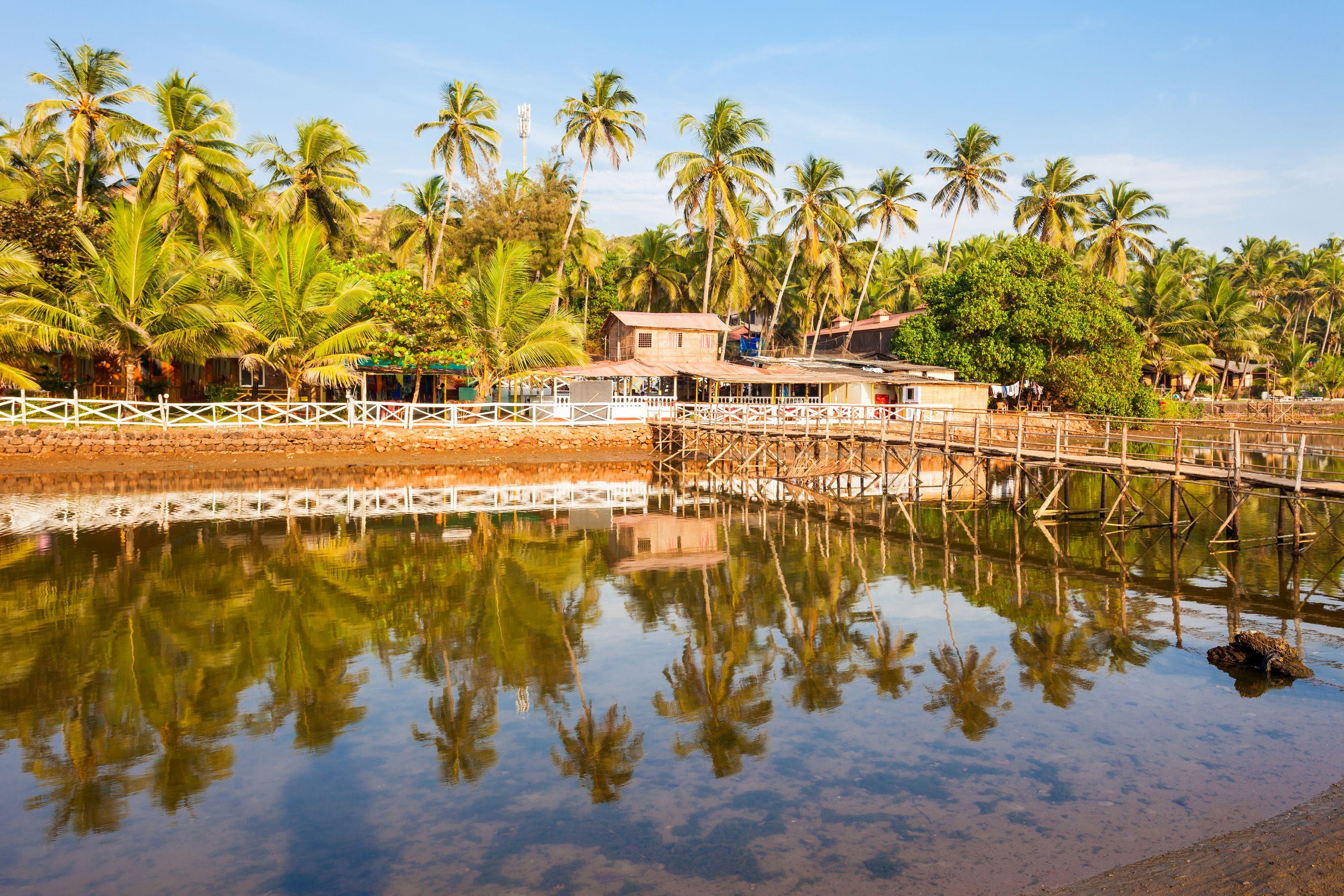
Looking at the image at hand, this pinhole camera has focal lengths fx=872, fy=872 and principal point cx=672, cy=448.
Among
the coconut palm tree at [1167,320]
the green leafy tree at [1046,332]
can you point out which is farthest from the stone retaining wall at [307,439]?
the coconut palm tree at [1167,320]

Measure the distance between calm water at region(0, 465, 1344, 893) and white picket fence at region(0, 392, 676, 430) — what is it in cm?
1208

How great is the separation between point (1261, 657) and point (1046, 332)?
31.8m

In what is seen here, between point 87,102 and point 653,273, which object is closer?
point 87,102

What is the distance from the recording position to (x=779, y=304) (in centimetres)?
5372

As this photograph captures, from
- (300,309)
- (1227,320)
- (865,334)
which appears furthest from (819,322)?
(300,309)

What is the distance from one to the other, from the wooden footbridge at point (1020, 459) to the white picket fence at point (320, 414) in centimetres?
281

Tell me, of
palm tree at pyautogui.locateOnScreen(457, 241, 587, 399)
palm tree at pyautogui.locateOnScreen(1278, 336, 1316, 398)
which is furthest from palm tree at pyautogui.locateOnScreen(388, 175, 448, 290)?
palm tree at pyautogui.locateOnScreen(1278, 336, 1316, 398)

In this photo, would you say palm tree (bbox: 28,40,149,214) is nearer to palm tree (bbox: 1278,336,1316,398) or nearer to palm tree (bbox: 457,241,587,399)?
palm tree (bbox: 457,241,587,399)

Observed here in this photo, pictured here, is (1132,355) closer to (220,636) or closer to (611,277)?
(611,277)

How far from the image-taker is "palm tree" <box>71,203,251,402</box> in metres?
27.0

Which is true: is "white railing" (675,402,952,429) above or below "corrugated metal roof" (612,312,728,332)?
below

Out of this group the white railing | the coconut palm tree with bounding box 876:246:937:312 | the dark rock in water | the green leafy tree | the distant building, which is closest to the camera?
the dark rock in water

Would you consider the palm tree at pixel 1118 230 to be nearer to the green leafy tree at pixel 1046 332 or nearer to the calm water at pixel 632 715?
the green leafy tree at pixel 1046 332

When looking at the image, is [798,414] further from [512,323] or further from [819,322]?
[819,322]
